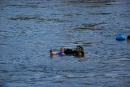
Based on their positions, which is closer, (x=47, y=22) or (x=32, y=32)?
(x=32, y=32)

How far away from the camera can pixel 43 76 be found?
3381 centimetres

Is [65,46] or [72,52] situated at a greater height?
[72,52]

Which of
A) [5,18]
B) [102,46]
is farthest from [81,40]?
[5,18]

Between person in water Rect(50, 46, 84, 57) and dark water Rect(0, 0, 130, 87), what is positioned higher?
person in water Rect(50, 46, 84, 57)

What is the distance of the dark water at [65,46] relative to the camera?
3278 centimetres

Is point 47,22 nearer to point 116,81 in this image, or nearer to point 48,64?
point 48,64

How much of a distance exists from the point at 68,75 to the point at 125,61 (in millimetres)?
6437

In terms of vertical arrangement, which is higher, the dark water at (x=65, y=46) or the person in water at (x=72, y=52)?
the person in water at (x=72, y=52)

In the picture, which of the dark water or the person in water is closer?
the dark water

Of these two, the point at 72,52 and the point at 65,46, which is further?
the point at 65,46

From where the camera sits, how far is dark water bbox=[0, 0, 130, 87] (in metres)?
32.8

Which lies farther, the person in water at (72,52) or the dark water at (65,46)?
the person in water at (72,52)

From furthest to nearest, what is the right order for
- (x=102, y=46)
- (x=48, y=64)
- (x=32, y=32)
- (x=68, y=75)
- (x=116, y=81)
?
(x=32, y=32)
(x=102, y=46)
(x=48, y=64)
(x=68, y=75)
(x=116, y=81)

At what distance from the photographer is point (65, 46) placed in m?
46.8
